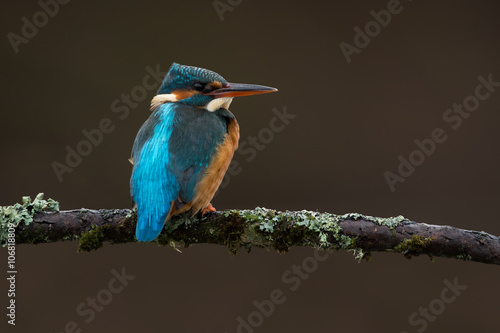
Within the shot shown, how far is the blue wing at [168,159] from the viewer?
156 cm

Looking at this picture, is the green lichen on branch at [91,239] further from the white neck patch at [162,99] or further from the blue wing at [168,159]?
the white neck patch at [162,99]

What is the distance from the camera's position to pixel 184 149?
1701mm

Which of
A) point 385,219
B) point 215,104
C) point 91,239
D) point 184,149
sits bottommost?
point 91,239

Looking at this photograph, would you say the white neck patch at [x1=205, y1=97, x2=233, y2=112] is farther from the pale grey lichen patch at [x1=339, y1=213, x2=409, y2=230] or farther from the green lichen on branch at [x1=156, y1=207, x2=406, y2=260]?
the pale grey lichen patch at [x1=339, y1=213, x2=409, y2=230]

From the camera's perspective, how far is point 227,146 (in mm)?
1789

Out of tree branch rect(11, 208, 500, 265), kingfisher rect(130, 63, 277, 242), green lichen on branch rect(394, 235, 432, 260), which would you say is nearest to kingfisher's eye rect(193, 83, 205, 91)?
kingfisher rect(130, 63, 277, 242)

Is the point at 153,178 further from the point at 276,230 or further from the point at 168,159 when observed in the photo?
the point at 276,230

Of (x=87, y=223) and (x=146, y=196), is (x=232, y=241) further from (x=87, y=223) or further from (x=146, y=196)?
(x=87, y=223)

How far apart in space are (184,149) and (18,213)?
510 mm

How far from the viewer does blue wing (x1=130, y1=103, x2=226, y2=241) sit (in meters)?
1.56

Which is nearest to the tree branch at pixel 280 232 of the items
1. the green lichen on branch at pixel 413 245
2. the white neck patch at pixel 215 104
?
the green lichen on branch at pixel 413 245

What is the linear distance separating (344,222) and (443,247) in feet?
0.86

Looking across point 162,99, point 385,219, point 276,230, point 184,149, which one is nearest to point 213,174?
point 184,149

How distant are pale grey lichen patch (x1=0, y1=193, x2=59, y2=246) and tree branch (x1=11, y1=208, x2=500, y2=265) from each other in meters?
0.02
